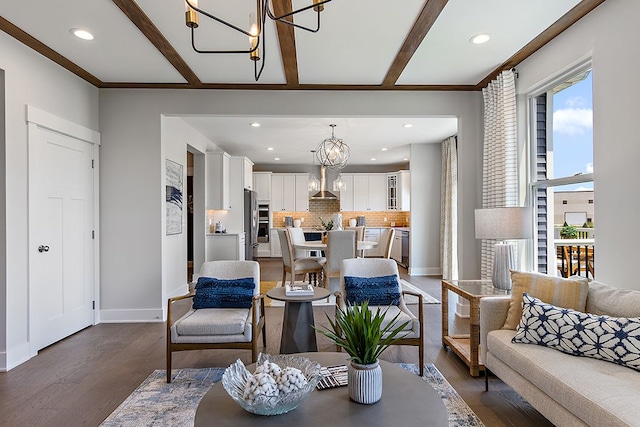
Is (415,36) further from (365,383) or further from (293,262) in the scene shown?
(293,262)

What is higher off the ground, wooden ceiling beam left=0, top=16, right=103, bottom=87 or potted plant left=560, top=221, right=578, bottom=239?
wooden ceiling beam left=0, top=16, right=103, bottom=87

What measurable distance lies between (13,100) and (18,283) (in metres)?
1.47

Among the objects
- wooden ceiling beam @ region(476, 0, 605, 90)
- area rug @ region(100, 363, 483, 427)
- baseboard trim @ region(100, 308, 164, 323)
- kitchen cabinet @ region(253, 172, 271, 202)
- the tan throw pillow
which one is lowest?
area rug @ region(100, 363, 483, 427)

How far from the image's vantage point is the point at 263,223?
9.93 m

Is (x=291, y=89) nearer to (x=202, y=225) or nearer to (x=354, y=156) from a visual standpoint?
(x=202, y=225)

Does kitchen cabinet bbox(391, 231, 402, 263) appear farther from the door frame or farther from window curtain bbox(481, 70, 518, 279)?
the door frame

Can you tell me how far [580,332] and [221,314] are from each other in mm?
2335

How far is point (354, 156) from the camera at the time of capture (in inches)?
350

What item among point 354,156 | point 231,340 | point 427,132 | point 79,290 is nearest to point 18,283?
point 79,290

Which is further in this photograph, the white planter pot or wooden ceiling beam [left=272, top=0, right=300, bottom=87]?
wooden ceiling beam [left=272, top=0, right=300, bottom=87]

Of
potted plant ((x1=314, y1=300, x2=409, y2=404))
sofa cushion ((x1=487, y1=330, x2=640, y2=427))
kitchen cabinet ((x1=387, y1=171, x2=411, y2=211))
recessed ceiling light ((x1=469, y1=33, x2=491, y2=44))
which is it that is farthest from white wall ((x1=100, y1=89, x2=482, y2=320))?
kitchen cabinet ((x1=387, y1=171, x2=411, y2=211))

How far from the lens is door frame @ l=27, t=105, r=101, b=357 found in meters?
3.29

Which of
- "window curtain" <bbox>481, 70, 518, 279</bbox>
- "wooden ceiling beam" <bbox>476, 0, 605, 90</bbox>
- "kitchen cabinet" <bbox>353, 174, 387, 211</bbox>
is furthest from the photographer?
"kitchen cabinet" <bbox>353, 174, 387, 211</bbox>

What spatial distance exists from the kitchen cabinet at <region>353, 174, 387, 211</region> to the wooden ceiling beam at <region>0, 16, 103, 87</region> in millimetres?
6719
